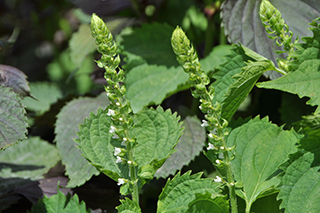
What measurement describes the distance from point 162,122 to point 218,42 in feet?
2.19

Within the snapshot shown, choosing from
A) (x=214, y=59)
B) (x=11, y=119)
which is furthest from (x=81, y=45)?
(x=11, y=119)

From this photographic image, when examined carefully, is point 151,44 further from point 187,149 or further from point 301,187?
point 301,187

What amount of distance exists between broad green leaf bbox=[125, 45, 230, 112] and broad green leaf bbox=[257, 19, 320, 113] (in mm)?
340

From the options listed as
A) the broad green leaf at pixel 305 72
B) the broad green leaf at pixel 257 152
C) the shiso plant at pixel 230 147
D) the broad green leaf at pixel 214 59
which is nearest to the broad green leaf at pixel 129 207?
the shiso plant at pixel 230 147

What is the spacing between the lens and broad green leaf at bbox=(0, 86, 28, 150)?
2.33 ft

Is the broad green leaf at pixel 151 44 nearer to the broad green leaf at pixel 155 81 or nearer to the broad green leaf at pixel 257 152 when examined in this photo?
the broad green leaf at pixel 155 81

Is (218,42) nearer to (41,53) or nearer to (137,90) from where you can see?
(137,90)

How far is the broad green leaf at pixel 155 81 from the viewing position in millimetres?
1019

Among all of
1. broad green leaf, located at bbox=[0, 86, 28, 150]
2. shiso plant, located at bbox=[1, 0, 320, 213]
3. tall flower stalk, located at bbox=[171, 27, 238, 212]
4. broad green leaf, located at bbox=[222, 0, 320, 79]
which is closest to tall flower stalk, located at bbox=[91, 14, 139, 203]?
shiso plant, located at bbox=[1, 0, 320, 213]

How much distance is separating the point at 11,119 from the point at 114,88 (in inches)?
11.2

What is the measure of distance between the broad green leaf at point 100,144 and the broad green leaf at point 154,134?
0.15 feet

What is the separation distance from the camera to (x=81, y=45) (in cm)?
136

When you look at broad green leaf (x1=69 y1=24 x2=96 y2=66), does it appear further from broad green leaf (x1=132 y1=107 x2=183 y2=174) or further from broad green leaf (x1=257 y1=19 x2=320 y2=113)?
broad green leaf (x1=257 y1=19 x2=320 y2=113)

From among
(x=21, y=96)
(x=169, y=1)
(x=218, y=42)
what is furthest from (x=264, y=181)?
(x=169, y=1)
